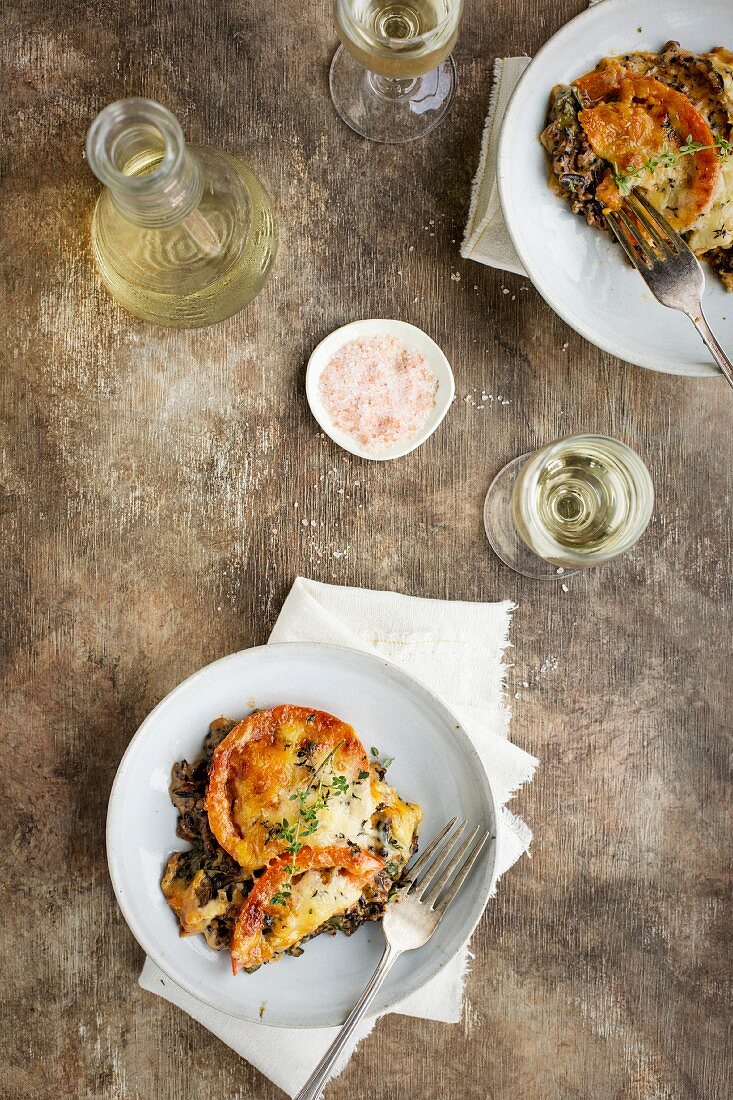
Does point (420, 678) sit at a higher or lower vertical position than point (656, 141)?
Result: lower

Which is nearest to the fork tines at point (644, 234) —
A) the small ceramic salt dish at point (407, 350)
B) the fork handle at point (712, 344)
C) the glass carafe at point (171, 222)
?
the fork handle at point (712, 344)

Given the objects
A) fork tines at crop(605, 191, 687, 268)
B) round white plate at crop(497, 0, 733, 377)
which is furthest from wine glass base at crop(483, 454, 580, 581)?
fork tines at crop(605, 191, 687, 268)

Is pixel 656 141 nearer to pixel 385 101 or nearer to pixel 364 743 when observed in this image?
pixel 385 101

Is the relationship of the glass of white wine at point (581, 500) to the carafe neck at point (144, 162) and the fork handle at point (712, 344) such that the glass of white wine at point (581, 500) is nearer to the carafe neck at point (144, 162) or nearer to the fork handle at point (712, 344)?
the fork handle at point (712, 344)

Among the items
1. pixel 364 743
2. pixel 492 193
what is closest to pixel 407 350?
pixel 492 193

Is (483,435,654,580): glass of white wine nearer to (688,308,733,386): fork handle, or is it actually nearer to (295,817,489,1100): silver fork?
(688,308,733,386): fork handle
